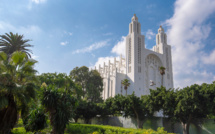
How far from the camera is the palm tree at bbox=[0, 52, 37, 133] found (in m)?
12.2

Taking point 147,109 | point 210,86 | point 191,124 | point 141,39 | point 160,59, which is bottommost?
point 191,124

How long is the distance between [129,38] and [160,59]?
12308 mm

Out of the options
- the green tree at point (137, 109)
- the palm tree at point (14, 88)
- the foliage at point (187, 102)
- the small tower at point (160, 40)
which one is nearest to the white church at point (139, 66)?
the small tower at point (160, 40)

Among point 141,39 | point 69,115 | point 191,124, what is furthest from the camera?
point 141,39

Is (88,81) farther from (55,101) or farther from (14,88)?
(14,88)

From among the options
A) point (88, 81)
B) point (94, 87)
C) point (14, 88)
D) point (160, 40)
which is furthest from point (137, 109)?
point (160, 40)

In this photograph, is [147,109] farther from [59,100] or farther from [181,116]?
[59,100]

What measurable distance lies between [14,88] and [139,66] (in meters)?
43.8

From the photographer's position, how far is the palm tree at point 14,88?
12242mm

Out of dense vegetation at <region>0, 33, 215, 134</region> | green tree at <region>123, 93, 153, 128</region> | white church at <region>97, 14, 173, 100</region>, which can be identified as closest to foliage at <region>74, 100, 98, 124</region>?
dense vegetation at <region>0, 33, 215, 134</region>

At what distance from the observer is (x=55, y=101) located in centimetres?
1516

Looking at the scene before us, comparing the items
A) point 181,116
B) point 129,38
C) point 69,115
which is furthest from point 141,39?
point 69,115

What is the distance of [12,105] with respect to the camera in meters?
13.0

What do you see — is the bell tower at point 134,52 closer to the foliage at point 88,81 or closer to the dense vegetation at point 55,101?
the foliage at point 88,81
